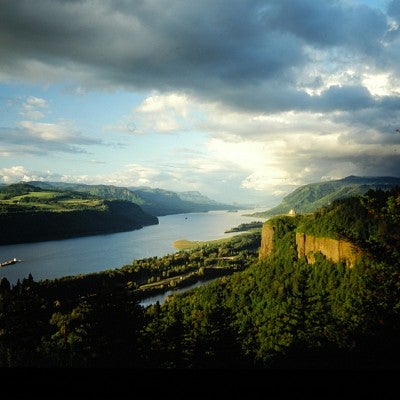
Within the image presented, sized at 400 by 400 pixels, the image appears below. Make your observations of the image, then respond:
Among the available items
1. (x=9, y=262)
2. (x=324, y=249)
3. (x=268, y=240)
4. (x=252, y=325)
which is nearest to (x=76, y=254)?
(x=9, y=262)

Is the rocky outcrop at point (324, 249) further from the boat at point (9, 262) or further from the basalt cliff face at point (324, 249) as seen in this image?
the boat at point (9, 262)

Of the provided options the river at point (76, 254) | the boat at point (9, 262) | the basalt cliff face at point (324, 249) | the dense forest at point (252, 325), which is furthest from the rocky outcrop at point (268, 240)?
the boat at point (9, 262)

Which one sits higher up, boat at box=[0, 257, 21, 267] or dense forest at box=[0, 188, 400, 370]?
dense forest at box=[0, 188, 400, 370]

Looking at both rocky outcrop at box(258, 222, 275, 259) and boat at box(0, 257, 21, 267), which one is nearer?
rocky outcrop at box(258, 222, 275, 259)

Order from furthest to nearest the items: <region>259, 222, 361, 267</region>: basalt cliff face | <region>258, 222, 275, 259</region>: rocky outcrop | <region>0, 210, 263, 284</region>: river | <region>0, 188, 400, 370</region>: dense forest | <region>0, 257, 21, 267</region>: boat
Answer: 1. <region>0, 257, 21, 267</region>: boat
2. <region>0, 210, 263, 284</region>: river
3. <region>258, 222, 275, 259</region>: rocky outcrop
4. <region>259, 222, 361, 267</region>: basalt cliff face
5. <region>0, 188, 400, 370</region>: dense forest


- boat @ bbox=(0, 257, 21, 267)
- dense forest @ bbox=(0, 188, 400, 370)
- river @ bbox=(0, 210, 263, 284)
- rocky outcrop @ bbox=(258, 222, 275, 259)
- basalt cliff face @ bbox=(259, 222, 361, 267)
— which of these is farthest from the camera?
boat @ bbox=(0, 257, 21, 267)

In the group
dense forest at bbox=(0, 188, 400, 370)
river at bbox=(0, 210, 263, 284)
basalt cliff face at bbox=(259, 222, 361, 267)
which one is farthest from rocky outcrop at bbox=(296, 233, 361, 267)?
river at bbox=(0, 210, 263, 284)

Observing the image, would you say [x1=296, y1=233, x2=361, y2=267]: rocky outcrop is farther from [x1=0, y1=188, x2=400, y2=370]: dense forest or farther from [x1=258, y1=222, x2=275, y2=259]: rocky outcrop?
[x1=258, y1=222, x2=275, y2=259]: rocky outcrop

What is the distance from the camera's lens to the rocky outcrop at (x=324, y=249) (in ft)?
212

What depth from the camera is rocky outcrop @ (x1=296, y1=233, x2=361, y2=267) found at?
64625 mm

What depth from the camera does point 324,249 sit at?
236ft

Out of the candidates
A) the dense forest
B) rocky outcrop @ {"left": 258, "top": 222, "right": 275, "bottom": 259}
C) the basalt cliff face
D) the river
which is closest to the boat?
the river

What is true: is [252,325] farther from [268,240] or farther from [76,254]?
[76,254]

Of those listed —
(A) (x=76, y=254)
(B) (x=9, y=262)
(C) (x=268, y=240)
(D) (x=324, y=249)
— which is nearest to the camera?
(D) (x=324, y=249)
